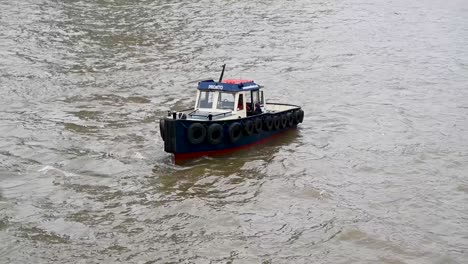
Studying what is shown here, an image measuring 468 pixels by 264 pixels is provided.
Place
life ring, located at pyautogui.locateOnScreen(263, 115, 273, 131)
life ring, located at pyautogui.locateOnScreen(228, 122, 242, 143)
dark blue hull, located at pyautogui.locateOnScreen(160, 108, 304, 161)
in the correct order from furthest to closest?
life ring, located at pyautogui.locateOnScreen(263, 115, 273, 131)
life ring, located at pyautogui.locateOnScreen(228, 122, 242, 143)
dark blue hull, located at pyautogui.locateOnScreen(160, 108, 304, 161)

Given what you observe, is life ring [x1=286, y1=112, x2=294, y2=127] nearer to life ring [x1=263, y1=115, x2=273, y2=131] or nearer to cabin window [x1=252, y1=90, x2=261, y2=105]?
life ring [x1=263, y1=115, x2=273, y2=131]

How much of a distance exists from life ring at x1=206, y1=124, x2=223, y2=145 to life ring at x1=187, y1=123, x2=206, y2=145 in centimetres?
17

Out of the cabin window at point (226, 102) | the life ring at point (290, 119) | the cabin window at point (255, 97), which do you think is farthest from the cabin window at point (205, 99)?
the life ring at point (290, 119)

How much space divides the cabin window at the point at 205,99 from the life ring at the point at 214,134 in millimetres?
1650

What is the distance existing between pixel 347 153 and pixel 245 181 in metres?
4.82

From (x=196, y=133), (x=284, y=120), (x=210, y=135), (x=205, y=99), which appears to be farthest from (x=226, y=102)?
(x=284, y=120)

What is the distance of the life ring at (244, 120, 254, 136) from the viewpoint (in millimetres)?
21328

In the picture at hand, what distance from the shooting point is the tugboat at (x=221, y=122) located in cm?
1992

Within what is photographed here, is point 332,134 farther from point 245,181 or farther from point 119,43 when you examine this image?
point 119,43

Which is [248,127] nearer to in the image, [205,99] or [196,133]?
[205,99]

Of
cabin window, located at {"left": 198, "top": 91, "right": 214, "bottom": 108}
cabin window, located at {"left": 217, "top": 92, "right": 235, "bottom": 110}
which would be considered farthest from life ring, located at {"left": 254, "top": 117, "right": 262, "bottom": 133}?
cabin window, located at {"left": 198, "top": 91, "right": 214, "bottom": 108}

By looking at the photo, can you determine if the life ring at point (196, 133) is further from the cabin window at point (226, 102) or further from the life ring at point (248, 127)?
the cabin window at point (226, 102)

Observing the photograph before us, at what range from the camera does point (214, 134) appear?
2028cm

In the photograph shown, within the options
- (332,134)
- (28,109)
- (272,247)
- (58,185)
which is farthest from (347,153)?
(28,109)
